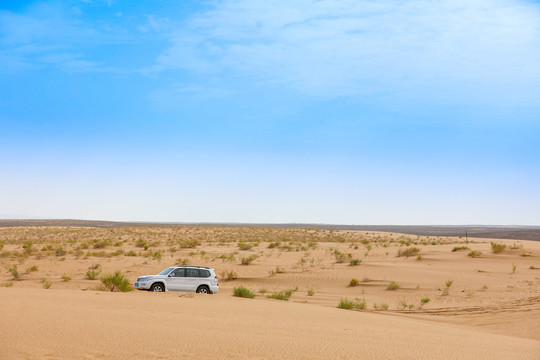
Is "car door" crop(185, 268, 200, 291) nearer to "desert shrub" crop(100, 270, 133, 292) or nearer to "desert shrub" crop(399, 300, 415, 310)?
"desert shrub" crop(100, 270, 133, 292)

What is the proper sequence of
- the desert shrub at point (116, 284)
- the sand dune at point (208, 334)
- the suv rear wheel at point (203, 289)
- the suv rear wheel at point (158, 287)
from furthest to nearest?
1. the suv rear wheel at point (203, 289)
2. the suv rear wheel at point (158, 287)
3. the desert shrub at point (116, 284)
4. the sand dune at point (208, 334)

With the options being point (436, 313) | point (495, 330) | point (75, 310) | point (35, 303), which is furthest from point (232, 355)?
point (436, 313)

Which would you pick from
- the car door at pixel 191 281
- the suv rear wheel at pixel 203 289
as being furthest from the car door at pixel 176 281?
the suv rear wheel at pixel 203 289

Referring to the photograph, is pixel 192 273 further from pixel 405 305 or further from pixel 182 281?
pixel 405 305

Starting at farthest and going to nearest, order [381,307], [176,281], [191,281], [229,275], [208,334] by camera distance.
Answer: [229,275] → [191,281] → [176,281] → [381,307] → [208,334]

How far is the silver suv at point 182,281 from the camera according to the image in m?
20.9

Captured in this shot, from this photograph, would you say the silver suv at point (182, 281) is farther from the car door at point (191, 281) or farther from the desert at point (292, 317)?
the desert at point (292, 317)

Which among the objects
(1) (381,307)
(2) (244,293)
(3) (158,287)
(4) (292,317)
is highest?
(4) (292,317)

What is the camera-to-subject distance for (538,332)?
14898 millimetres

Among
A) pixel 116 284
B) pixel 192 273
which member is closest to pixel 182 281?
pixel 192 273

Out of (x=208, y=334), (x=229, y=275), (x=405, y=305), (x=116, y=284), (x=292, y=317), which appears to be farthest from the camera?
(x=229, y=275)

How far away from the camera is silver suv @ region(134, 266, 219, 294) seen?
822 inches

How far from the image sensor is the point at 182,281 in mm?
21094

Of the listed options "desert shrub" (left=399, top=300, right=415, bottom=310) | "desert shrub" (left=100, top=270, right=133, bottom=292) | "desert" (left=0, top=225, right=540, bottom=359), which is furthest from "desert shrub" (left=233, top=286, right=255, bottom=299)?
"desert shrub" (left=399, top=300, right=415, bottom=310)
